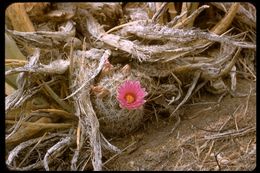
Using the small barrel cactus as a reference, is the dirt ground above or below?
below

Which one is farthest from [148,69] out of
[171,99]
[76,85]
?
[76,85]

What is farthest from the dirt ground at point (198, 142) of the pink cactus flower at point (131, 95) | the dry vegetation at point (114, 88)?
the pink cactus flower at point (131, 95)

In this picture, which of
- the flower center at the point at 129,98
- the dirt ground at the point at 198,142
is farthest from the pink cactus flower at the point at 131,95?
the dirt ground at the point at 198,142

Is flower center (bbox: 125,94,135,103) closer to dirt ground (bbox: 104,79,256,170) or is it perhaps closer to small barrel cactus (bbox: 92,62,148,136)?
small barrel cactus (bbox: 92,62,148,136)

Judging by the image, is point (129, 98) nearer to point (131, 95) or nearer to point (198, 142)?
point (131, 95)

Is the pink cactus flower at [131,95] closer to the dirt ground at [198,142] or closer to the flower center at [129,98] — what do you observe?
the flower center at [129,98]

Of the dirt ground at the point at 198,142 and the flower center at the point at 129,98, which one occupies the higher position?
the flower center at the point at 129,98

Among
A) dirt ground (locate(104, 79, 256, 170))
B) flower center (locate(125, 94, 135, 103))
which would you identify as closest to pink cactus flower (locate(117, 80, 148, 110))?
flower center (locate(125, 94, 135, 103))

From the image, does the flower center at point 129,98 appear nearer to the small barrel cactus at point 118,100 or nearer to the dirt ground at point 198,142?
the small barrel cactus at point 118,100

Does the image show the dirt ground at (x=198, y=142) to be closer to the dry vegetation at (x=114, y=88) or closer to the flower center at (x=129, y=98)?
the dry vegetation at (x=114, y=88)
